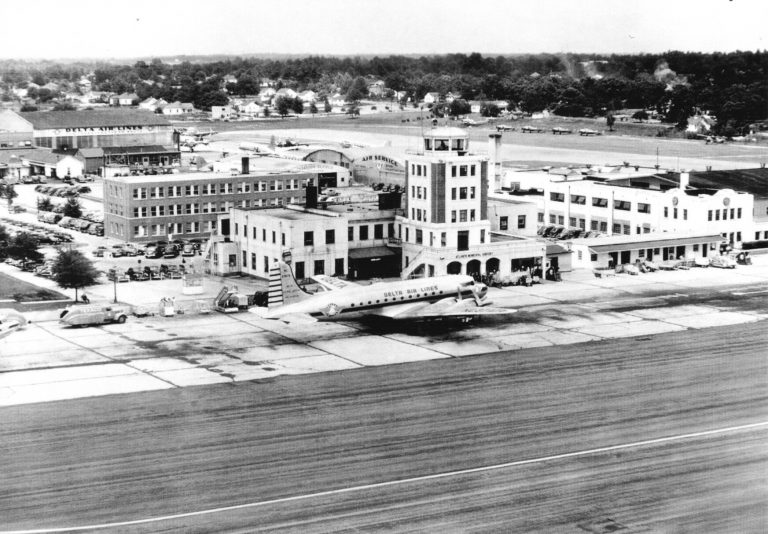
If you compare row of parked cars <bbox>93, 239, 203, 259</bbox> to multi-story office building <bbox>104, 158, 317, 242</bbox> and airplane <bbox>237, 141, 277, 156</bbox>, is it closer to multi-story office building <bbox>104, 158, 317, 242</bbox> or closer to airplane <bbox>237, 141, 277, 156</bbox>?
multi-story office building <bbox>104, 158, 317, 242</bbox>

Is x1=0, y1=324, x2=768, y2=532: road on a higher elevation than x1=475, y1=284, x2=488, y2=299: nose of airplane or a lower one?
lower

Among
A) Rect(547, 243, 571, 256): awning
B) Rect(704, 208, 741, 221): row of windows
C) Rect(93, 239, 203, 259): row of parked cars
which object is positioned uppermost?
Rect(704, 208, 741, 221): row of windows

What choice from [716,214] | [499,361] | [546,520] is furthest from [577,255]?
[546,520]

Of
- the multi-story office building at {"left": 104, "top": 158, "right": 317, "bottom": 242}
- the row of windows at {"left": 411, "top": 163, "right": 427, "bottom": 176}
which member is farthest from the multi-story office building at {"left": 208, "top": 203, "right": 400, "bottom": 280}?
the multi-story office building at {"left": 104, "top": 158, "right": 317, "bottom": 242}

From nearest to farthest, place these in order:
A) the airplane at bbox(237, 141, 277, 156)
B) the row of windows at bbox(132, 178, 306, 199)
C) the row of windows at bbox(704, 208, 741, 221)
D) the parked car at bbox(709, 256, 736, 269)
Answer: the parked car at bbox(709, 256, 736, 269)
the row of windows at bbox(704, 208, 741, 221)
the row of windows at bbox(132, 178, 306, 199)
the airplane at bbox(237, 141, 277, 156)

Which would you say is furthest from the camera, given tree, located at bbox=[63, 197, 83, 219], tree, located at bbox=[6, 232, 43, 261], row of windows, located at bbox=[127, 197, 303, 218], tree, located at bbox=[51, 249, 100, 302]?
tree, located at bbox=[63, 197, 83, 219]

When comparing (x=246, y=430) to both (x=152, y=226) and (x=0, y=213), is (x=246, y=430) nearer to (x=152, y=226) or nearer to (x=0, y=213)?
Result: (x=152, y=226)
